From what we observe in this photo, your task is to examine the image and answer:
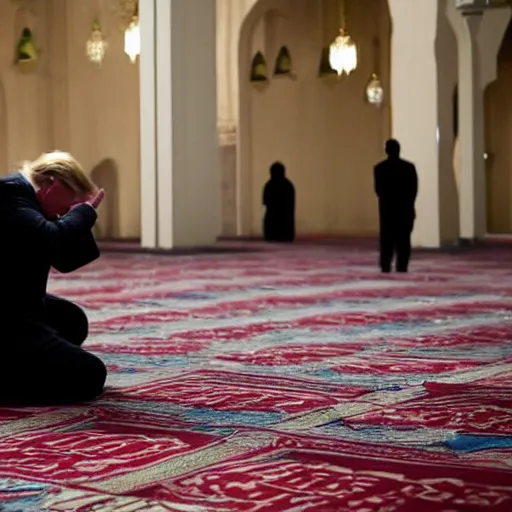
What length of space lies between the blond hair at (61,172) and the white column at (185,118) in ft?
27.8

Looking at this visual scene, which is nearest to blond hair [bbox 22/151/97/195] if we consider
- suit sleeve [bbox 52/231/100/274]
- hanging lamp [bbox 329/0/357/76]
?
suit sleeve [bbox 52/231/100/274]

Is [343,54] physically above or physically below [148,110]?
above

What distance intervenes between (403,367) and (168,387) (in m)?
0.80

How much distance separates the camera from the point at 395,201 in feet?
27.8

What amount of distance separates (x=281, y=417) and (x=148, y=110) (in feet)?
30.0

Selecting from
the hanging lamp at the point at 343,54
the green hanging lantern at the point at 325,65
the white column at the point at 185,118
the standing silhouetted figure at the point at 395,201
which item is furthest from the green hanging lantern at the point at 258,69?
the standing silhouetted figure at the point at 395,201

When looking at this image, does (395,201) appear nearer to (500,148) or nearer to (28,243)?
(28,243)

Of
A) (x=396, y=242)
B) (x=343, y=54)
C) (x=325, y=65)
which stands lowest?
(x=396, y=242)

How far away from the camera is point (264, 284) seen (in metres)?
7.36

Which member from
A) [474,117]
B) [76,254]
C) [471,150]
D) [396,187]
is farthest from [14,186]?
[474,117]

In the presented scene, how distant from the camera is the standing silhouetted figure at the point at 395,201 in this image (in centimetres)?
845

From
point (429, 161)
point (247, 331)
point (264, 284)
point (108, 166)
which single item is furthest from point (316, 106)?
point (247, 331)

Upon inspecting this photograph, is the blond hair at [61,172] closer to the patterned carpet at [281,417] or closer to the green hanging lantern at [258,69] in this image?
the patterned carpet at [281,417]

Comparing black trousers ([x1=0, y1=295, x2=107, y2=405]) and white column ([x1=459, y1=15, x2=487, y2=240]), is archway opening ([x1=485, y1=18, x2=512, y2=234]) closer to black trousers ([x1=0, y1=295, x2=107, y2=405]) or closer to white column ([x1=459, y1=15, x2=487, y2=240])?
white column ([x1=459, y1=15, x2=487, y2=240])
